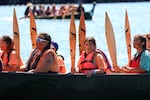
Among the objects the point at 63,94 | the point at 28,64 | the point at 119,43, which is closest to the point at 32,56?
the point at 28,64

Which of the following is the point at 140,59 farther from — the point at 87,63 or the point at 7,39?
the point at 7,39

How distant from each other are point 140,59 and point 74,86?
87cm

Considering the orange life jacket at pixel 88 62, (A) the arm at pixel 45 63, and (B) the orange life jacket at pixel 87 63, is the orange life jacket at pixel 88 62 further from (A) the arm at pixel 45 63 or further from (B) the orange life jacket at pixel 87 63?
(A) the arm at pixel 45 63

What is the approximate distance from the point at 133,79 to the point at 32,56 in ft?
4.24

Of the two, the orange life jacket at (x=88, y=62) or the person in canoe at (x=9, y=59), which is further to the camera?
the person in canoe at (x=9, y=59)

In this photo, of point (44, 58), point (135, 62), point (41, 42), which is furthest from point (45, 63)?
point (135, 62)

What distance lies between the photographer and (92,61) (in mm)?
7219

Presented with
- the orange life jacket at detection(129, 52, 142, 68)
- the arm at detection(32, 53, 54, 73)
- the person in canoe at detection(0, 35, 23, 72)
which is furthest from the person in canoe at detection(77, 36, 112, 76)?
the person in canoe at detection(0, 35, 23, 72)

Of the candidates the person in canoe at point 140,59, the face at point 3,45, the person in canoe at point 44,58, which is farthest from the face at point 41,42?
the person in canoe at point 140,59

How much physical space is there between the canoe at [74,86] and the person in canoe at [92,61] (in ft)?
0.29

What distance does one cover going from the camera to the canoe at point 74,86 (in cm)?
717

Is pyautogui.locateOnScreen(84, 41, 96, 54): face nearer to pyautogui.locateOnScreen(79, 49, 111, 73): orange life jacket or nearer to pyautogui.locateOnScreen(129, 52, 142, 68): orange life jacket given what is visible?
pyautogui.locateOnScreen(79, 49, 111, 73): orange life jacket

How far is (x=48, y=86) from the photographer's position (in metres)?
7.30

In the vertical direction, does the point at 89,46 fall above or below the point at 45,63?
above
